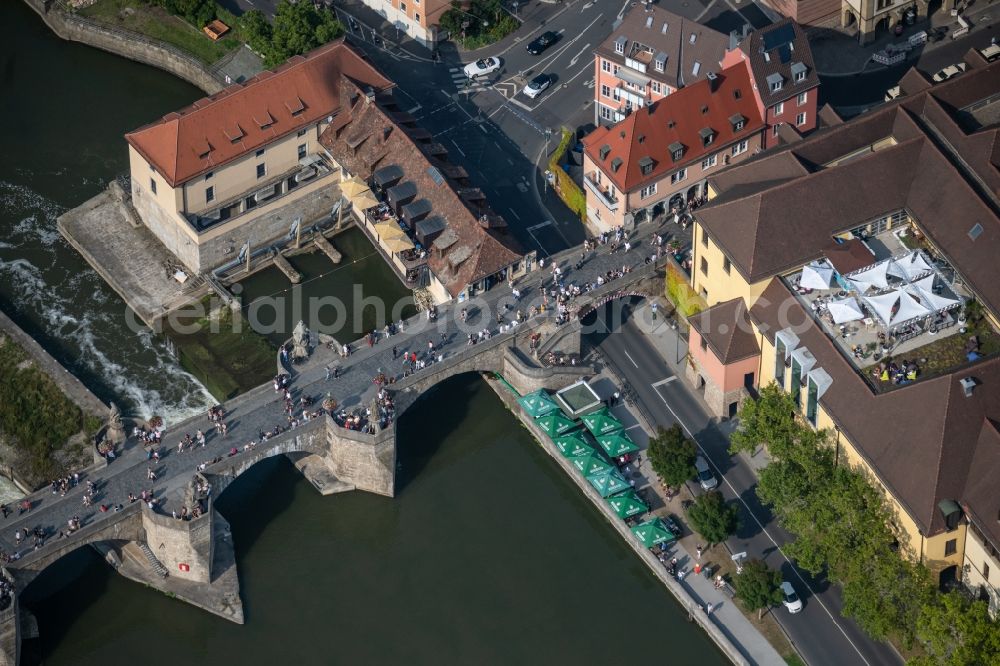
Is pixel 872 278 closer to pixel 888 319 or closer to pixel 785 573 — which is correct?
pixel 888 319

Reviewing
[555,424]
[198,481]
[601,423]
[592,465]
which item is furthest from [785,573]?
[198,481]

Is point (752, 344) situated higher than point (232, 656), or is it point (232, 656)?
point (752, 344)

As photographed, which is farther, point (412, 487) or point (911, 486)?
point (412, 487)

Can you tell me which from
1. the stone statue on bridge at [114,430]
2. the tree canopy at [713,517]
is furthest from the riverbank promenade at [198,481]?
the tree canopy at [713,517]

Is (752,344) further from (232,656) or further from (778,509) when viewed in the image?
(232,656)

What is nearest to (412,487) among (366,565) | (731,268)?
(366,565)

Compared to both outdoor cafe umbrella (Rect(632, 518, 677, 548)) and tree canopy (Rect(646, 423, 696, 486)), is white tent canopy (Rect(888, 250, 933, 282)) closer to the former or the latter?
tree canopy (Rect(646, 423, 696, 486))
